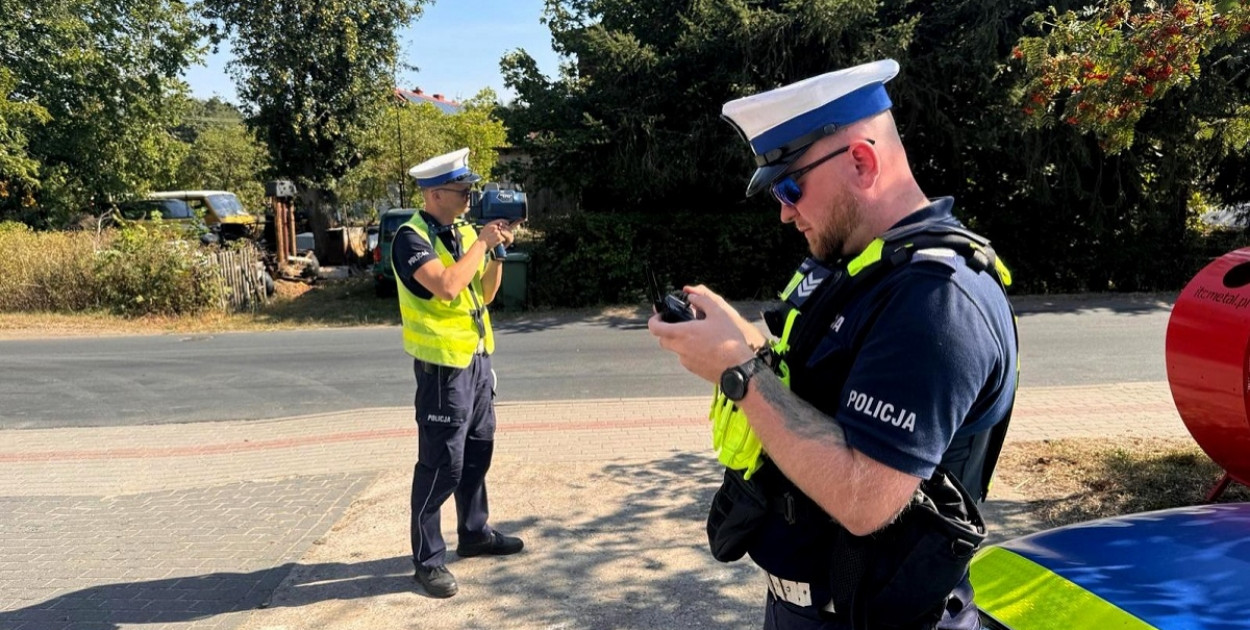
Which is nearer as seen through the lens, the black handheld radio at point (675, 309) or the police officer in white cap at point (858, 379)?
the police officer in white cap at point (858, 379)

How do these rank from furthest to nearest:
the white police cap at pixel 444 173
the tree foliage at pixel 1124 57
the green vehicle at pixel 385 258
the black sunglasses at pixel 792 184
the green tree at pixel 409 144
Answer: the green tree at pixel 409 144 → the green vehicle at pixel 385 258 → the tree foliage at pixel 1124 57 → the white police cap at pixel 444 173 → the black sunglasses at pixel 792 184

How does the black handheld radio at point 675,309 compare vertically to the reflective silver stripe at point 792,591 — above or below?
above

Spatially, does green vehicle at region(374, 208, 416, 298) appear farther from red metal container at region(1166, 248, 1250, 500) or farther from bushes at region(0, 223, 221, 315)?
red metal container at region(1166, 248, 1250, 500)

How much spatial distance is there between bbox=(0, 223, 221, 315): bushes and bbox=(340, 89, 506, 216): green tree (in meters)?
6.66

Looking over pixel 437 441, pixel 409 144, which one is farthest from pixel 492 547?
pixel 409 144

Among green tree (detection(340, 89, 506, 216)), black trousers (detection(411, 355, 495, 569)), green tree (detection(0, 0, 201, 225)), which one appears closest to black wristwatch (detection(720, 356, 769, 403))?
black trousers (detection(411, 355, 495, 569))

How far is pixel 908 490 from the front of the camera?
1.45m

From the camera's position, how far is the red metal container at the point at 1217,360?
373cm

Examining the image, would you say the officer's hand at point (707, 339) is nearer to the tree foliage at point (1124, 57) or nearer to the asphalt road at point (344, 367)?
the tree foliage at point (1124, 57)

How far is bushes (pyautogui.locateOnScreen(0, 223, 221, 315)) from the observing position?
51.2 feet

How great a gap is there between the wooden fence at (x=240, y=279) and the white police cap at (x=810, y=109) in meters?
16.3

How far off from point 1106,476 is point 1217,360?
5.38 feet

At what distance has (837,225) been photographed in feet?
5.44

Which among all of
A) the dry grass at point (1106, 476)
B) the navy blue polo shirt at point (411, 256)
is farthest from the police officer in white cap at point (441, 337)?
the dry grass at point (1106, 476)
